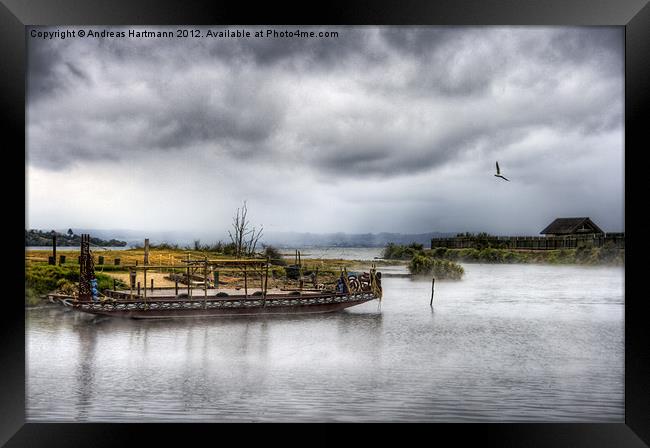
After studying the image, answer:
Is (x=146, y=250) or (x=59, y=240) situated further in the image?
(x=146, y=250)

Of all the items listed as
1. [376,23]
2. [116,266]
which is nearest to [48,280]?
[116,266]

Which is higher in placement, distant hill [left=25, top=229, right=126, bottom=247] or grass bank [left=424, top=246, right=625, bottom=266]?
distant hill [left=25, top=229, right=126, bottom=247]

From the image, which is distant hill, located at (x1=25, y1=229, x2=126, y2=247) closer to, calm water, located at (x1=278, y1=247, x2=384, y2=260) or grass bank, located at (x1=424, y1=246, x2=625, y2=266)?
calm water, located at (x1=278, y1=247, x2=384, y2=260)

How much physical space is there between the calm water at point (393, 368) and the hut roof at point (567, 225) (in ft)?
1.34

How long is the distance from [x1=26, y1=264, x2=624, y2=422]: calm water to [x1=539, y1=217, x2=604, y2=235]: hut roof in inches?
16.1

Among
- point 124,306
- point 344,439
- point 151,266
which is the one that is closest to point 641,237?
point 344,439

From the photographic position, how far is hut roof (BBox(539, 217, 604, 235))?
4.22 metres

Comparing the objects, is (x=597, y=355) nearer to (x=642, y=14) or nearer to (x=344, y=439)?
(x=344, y=439)

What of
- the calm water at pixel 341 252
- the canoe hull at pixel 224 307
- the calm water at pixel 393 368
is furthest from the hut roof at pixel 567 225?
the canoe hull at pixel 224 307

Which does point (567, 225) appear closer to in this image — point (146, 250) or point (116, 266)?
point (146, 250)

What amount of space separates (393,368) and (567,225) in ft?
6.74

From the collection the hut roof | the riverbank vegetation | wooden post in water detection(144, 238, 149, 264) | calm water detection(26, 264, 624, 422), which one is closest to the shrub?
calm water detection(26, 264, 624, 422)

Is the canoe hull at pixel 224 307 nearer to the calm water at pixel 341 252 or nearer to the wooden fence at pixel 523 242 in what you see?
the calm water at pixel 341 252

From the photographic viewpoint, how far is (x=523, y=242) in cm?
472
